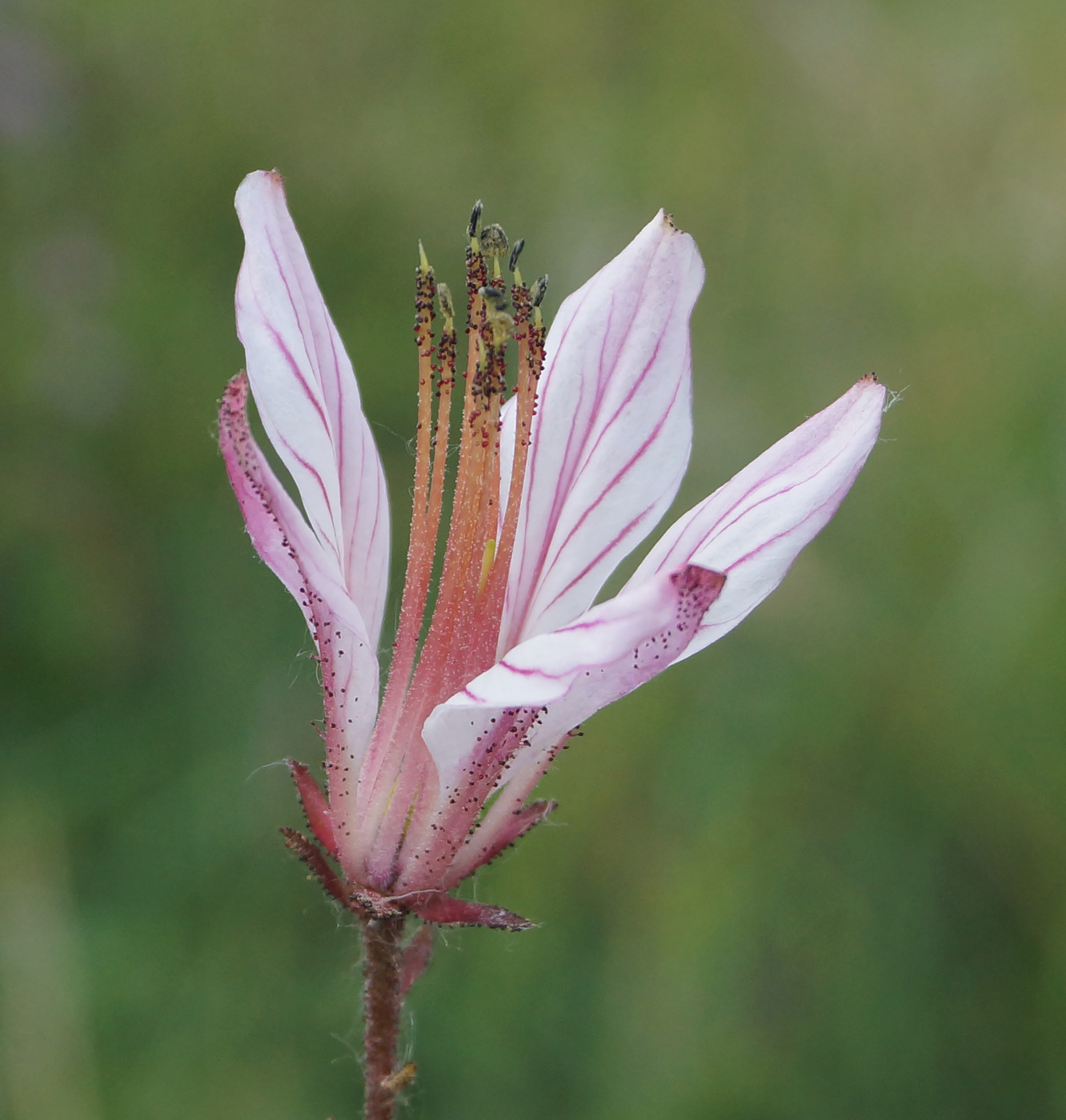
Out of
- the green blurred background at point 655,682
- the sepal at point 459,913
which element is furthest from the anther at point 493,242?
the green blurred background at point 655,682

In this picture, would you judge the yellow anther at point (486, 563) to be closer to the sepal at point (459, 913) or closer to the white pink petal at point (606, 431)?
the white pink petal at point (606, 431)

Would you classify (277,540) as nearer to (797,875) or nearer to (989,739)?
(797,875)

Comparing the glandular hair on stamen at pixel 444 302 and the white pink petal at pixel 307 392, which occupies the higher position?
the glandular hair on stamen at pixel 444 302

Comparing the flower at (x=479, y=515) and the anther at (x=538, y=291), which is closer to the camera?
the flower at (x=479, y=515)

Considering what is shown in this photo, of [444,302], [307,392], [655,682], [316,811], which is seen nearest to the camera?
[307,392]

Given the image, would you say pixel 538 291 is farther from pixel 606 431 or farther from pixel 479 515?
pixel 479 515

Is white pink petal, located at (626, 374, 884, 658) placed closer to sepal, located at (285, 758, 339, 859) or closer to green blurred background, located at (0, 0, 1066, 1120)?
sepal, located at (285, 758, 339, 859)

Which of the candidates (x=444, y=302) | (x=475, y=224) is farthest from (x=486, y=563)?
(x=475, y=224)
